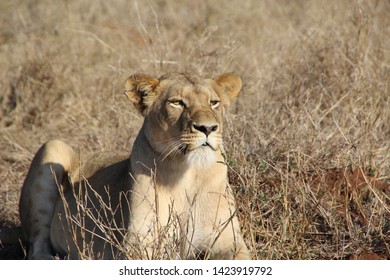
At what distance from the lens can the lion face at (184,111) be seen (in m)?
4.21

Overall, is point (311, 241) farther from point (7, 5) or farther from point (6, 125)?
point (7, 5)

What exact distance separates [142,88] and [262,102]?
84.5 inches

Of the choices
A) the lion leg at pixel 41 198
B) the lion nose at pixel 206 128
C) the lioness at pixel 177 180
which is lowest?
the lion leg at pixel 41 198

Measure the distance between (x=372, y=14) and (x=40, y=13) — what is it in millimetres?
4104

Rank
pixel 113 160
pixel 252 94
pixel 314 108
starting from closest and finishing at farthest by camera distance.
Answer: pixel 113 160, pixel 314 108, pixel 252 94

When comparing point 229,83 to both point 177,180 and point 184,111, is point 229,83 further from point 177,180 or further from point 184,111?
point 177,180

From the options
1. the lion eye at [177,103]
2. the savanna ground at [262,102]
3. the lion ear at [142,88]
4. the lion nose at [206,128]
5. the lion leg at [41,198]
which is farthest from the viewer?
the lion leg at [41,198]

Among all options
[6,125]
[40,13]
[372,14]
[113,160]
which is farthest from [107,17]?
[113,160]

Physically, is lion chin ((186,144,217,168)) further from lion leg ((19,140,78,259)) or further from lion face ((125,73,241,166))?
lion leg ((19,140,78,259))

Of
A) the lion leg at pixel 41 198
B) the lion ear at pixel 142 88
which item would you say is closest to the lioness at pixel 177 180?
the lion ear at pixel 142 88

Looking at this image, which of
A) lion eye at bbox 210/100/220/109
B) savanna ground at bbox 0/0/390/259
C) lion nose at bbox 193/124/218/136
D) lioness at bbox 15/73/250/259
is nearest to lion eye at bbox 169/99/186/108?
lioness at bbox 15/73/250/259

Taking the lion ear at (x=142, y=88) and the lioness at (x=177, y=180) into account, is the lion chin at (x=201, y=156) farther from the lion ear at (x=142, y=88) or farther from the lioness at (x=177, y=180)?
the lion ear at (x=142, y=88)

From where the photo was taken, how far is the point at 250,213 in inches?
176

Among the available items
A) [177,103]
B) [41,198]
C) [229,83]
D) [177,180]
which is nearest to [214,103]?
[177,103]
